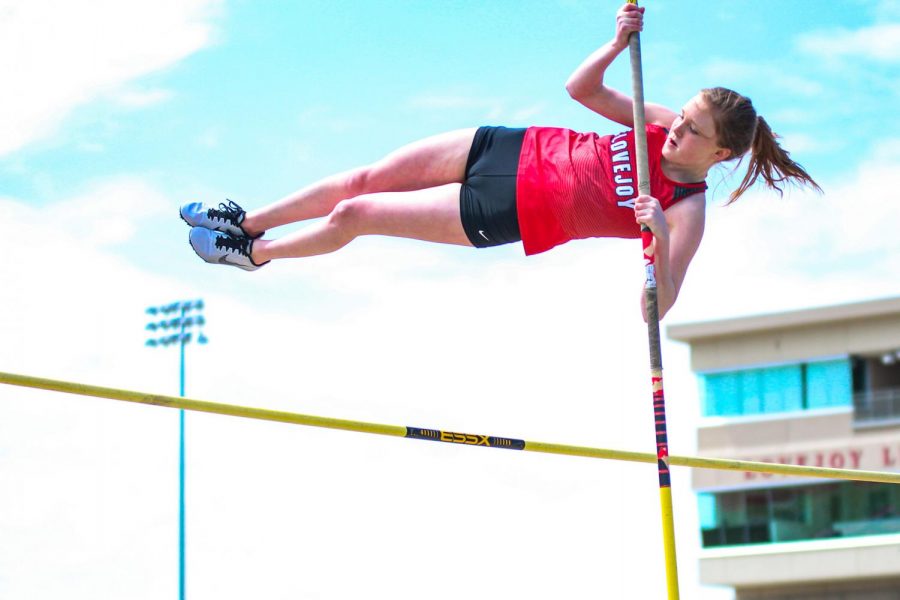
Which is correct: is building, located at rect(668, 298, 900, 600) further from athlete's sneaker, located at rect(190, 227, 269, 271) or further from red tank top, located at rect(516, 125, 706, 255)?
athlete's sneaker, located at rect(190, 227, 269, 271)

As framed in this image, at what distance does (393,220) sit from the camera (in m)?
5.68

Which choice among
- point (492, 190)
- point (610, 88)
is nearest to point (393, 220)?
point (492, 190)

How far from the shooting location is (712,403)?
27.3 metres

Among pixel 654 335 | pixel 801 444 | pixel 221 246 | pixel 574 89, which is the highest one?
pixel 801 444

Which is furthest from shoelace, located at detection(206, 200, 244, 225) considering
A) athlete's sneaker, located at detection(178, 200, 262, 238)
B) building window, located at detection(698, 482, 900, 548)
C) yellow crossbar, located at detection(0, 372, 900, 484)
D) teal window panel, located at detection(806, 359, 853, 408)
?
teal window panel, located at detection(806, 359, 853, 408)

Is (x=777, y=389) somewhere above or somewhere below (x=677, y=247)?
above

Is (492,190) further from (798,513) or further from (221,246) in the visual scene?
(798,513)

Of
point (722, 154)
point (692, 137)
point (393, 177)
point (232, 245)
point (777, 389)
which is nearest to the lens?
point (692, 137)

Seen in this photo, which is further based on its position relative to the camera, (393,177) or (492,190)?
(393,177)

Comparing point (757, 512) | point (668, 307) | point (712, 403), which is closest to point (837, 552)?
point (757, 512)

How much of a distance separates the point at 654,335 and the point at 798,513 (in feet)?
70.1

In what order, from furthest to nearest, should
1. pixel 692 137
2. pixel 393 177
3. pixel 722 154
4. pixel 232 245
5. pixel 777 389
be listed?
1. pixel 777 389
2. pixel 232 245
3. pixel 393 177
4. pixel 722 154
5. pixel 692 137

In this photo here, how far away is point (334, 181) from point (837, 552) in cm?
2094

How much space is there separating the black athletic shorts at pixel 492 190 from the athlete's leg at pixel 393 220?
0.05 metres
